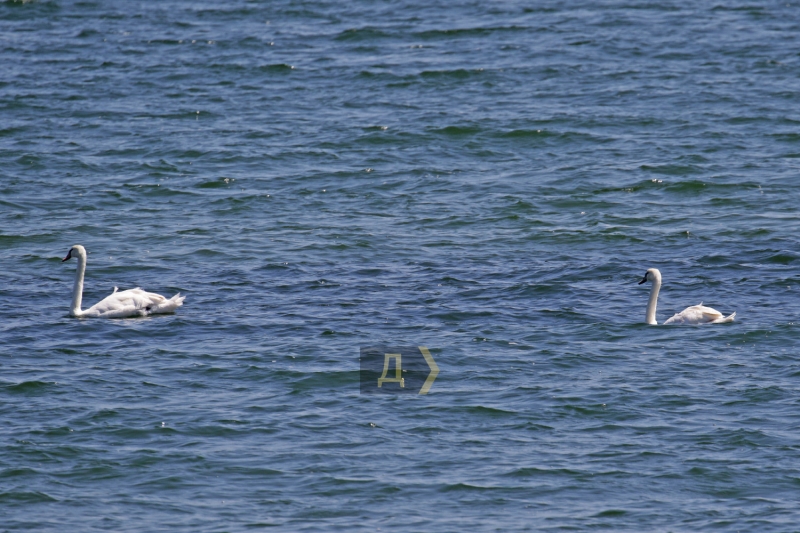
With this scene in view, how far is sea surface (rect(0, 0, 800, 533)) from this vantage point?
1213cm

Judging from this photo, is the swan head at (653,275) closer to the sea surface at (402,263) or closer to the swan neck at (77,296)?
the sea surface at (402,263)

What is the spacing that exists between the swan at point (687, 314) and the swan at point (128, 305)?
6.17 meters

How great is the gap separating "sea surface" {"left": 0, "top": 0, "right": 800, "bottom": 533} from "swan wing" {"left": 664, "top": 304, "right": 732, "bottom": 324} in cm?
15

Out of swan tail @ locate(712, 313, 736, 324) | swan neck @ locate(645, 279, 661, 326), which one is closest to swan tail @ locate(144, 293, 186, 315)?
swan neck @ locate(645, 279, 661, 326)

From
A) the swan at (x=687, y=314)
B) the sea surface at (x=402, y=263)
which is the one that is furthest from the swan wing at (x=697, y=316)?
the sea surface at (x=402, y=263)

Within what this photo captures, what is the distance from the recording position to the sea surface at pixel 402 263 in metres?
12.1

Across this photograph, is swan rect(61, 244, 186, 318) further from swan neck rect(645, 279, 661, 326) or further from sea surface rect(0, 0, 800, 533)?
swan neck rect(645, 279, 661, 326)

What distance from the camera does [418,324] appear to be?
16.6m

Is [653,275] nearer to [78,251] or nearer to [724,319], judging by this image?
[724,319]

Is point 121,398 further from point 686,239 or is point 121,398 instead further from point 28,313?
point 686,239

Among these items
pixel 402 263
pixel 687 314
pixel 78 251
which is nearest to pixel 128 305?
pixel 78 251

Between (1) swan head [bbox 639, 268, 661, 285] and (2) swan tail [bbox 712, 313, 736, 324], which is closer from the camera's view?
(2) swan tail [bbox 712, 313, 736, 324]

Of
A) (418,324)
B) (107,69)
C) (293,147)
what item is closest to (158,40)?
(107,69)

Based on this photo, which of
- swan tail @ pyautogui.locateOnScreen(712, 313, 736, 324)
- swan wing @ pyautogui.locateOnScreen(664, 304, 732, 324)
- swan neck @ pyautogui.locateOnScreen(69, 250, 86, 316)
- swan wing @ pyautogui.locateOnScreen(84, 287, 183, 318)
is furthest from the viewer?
swan neck @ pyautogui.locateOnScreen(69, 250, 86, 316)
